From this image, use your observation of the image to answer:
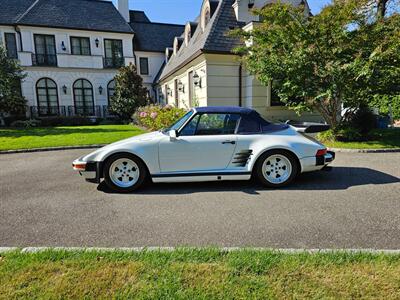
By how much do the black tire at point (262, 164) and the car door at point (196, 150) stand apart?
21.3 inches

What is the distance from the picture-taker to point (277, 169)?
197 inches

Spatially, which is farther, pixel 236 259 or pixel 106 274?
pixel 236 259

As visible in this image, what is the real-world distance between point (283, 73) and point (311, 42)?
1.28 meters

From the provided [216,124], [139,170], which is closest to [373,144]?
[216,124]

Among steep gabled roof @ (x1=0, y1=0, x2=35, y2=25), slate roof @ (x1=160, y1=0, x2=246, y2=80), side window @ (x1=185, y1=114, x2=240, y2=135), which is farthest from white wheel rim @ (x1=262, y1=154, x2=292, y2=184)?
steep gabled roof @ (x1=0, y1=0, x2=35, y2=25)

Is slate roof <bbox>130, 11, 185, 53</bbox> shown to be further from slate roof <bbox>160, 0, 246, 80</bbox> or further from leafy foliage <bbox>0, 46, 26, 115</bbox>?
slate roof <bbox>160, 0, 246, 80</bbox>

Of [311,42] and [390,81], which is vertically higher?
[311,42]

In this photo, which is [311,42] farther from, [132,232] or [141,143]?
[132,232]

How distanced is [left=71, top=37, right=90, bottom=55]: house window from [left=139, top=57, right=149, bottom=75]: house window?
5222 mm

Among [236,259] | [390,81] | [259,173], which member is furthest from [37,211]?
[390,81]

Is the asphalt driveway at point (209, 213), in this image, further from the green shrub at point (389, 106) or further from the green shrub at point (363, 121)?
the green shrub at point (389, 106)

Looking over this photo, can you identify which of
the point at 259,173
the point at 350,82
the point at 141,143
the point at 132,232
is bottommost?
the point at 132,232

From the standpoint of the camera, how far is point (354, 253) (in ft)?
8.91

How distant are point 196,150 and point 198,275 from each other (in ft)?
8.65
